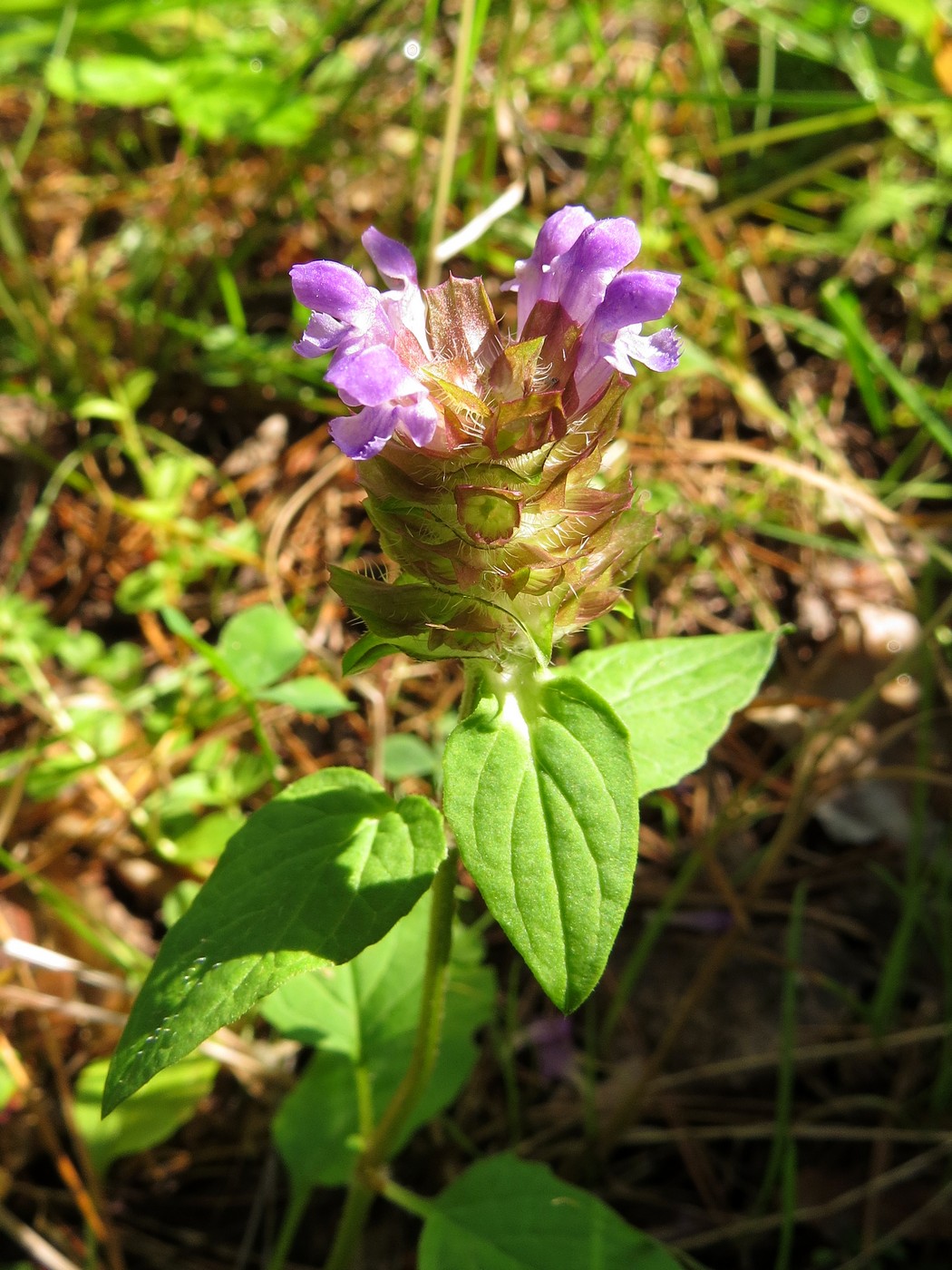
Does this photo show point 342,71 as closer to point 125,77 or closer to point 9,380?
point 125,77

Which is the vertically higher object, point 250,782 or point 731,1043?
point 250,782

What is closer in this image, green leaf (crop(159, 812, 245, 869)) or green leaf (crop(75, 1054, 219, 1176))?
green leaf (crop(75, 1054, 219, 1176))

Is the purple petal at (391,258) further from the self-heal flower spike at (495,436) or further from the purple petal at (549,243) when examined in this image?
the purple petal at (549,243)

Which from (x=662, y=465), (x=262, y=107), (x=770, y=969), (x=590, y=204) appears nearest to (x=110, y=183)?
(x=262, y=107)

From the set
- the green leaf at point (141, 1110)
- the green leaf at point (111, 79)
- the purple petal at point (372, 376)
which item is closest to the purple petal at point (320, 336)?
the purple petal at point (372, 376)

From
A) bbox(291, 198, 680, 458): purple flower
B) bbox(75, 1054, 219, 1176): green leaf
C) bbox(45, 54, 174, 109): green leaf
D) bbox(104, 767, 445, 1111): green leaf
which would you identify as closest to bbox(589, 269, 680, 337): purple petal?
bbox(291, 198, 680, 458): purple flower

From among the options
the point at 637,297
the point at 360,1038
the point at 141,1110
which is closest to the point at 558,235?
the point at 637,297

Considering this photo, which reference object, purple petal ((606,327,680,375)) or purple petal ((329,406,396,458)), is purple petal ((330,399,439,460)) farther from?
purple petal ((606,327,680,375))
